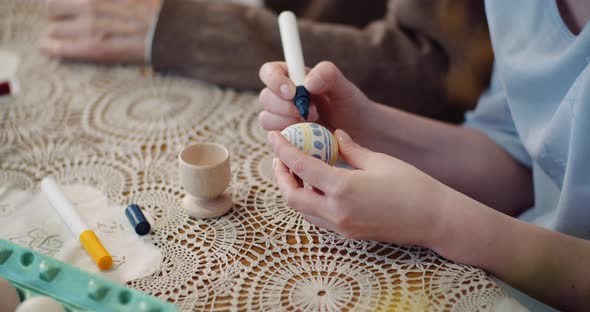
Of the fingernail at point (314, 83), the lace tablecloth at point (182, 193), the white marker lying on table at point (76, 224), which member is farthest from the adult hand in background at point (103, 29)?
the fingernail at point (314, 83)

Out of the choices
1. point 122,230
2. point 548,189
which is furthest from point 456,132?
point 122,230

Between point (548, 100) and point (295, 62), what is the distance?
0.37m

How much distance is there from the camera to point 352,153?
0.66 m

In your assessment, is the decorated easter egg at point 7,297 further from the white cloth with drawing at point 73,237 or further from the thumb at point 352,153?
the thumb at point 352,153

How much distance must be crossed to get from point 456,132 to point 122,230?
1.78ft

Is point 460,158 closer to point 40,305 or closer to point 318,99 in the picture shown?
point 318,99

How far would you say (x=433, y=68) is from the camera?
107 centimetres

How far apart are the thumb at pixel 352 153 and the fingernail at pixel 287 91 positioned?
0.08 m

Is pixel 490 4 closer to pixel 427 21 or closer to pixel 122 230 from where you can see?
pixel 427 21

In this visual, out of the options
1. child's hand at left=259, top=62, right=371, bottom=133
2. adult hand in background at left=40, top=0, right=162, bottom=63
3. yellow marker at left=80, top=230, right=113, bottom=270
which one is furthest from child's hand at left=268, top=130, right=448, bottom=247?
adult hand in background at left=40, top=0, right=162, bottom=63

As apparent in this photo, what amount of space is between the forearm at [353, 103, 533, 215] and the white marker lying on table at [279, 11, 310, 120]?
0.16 meters

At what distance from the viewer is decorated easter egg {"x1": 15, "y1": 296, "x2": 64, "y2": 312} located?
0.51 metres

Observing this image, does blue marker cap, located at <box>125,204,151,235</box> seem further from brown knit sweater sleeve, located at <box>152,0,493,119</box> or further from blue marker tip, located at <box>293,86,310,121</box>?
brown knit sweater sleeve, located at <box>152,0,493,119</box>

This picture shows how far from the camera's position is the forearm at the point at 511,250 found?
62 cm
